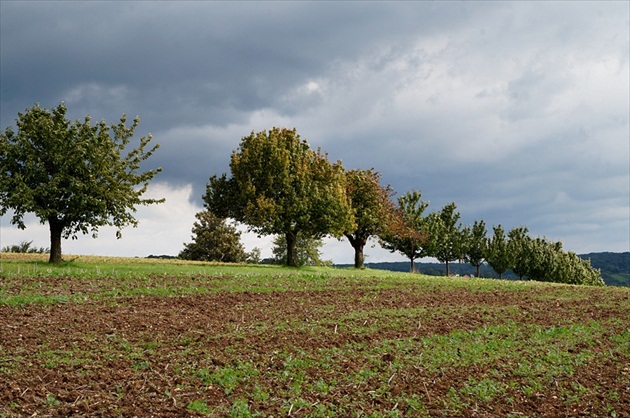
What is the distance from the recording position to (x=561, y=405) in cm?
1161

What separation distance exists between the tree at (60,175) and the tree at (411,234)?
38.3 m

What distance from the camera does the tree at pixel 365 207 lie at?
5975cm

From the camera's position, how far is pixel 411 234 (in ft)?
217

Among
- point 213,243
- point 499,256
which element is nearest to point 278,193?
point 213,243

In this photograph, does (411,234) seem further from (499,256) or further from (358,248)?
(499,256)

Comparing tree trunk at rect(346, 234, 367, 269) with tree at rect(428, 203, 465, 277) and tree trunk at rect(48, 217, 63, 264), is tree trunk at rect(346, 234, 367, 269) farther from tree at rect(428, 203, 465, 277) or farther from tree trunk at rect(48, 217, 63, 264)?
tree trunk at rect(48, 217, 63, 264)

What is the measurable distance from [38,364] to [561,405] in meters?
12.0

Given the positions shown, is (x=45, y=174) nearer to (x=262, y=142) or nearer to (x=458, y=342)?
(x=262, y=142)

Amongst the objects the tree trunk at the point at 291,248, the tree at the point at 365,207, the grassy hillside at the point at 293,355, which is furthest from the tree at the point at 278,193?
the grassy hillside at the point at 293,355

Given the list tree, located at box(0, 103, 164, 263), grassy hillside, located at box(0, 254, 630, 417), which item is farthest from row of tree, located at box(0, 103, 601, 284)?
grassy hillside, located at box(0, 254, 630, 417)

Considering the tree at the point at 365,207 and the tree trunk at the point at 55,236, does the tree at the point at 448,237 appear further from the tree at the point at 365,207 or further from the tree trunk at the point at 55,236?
the tree trunk at the point at 55,236

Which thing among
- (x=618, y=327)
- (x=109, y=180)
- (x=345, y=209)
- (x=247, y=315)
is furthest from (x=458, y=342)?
(x=345, y=209)

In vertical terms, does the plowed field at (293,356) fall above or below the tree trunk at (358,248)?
below

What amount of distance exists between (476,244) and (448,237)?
11743 mm
